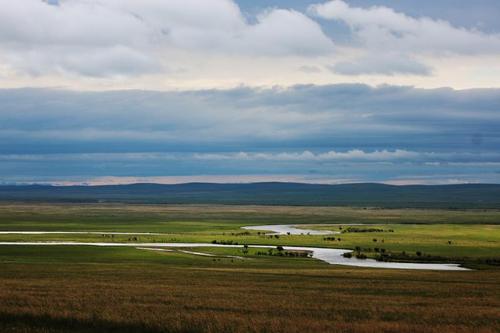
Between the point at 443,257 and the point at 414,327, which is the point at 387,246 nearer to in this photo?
the point at 443,257

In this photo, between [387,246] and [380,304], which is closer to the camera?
[380,304]

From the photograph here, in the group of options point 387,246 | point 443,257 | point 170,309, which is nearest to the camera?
point 170,309

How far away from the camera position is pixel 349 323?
24.4 m

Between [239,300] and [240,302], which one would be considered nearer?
[240,302]

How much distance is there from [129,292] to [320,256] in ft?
154

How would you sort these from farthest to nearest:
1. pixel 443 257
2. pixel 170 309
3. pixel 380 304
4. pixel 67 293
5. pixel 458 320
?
pixel 443 257
pixel 67 293
pixel 380 304
pixel 170 309
pixel 458 320

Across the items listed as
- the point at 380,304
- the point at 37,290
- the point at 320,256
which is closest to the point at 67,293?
the point at 37,290

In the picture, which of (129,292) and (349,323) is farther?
(129,292)

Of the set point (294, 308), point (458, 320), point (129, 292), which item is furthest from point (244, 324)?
point (129, 292)

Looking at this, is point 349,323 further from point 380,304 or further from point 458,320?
point 380,304

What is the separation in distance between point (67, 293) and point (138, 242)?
63.2 m

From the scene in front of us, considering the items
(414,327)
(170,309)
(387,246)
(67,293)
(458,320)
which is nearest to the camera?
(414,327)

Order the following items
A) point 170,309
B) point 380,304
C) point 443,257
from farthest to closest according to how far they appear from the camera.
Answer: point 443,257
point 380,304
point 170,309

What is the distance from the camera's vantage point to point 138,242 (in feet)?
313
